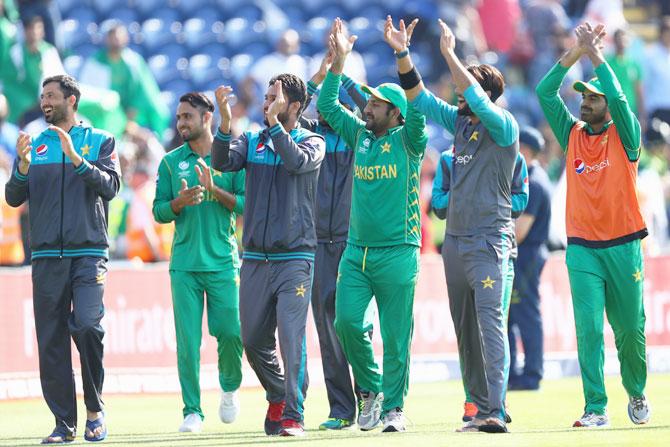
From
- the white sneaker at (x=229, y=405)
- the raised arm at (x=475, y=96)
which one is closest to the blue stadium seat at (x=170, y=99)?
the white sneaker at (x=229, y=405)

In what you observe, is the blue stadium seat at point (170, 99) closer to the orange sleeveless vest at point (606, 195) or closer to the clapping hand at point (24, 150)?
the clapping hand at point (24, 150)

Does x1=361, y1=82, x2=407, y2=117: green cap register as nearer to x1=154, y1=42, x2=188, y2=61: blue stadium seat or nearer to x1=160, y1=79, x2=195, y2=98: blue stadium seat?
x1=160, y1=79, x2=195, y2=98: blue stadium seat


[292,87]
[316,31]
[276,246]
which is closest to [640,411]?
[276,246]

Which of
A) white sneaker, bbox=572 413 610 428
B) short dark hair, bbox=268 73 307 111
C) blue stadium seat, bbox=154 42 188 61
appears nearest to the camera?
white sneaker, bbox=572 413 610 428

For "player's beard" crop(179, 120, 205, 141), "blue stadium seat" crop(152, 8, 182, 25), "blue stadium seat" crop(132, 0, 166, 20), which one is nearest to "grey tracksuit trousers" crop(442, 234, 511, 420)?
"player's beard" crop(179, 120, 205, 141)

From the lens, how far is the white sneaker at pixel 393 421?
10.5 meters

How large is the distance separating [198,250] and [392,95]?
194 centimetres

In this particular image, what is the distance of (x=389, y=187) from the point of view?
1070 cm

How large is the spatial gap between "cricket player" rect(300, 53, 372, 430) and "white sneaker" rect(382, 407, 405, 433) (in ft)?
2.29

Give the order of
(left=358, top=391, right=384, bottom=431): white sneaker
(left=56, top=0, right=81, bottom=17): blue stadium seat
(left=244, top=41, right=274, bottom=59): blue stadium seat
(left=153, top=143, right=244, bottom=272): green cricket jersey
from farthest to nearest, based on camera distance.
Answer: (left=56, top=0, right=81, bottom=17): blue stadium seat, (left=244, top=41, right=274, bottom=59): blue stadium seat, (left=153, top=143, right=244, bottom=272): green cricket jersey, (left=358, top=391, right=384, bottom=431): white sneaker

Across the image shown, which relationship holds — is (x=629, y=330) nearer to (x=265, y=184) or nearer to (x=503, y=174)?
(x=503, y=174)

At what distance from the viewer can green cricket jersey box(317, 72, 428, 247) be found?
10.7 meters

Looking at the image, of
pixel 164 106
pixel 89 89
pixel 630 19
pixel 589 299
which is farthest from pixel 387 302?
pixel 630 19

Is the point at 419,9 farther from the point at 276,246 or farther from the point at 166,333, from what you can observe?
the point at 276,246
